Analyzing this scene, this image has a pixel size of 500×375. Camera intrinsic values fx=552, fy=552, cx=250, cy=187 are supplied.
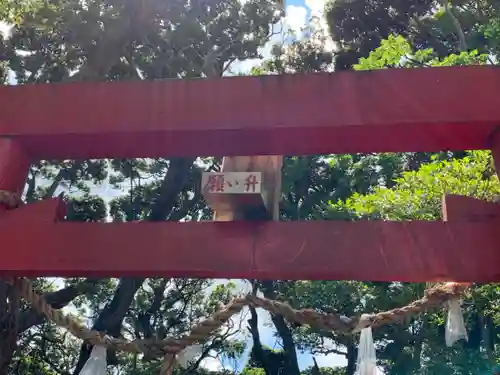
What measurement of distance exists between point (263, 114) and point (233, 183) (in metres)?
0.22

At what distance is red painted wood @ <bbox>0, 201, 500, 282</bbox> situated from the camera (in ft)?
4.92

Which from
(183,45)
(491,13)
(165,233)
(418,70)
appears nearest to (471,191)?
(418,70)

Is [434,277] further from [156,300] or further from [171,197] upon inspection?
[156,300]

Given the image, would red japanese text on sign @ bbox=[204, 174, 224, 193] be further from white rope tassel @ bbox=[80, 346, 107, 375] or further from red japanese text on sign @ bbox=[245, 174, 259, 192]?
white rope tassel @ bbox=[80, 346, 107, 375]

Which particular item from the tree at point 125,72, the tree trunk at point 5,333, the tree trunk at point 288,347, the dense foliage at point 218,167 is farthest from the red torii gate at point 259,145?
the tree trunk at point 288,347

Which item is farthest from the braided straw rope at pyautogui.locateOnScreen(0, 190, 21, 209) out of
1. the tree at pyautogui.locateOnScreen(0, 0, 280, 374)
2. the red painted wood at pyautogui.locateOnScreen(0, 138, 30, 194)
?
the tree at pyautogui.locateOnScreen(0, 0, 280, 374)

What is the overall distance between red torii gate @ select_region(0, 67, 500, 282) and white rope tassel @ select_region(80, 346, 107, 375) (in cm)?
30

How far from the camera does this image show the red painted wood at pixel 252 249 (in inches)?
59.0

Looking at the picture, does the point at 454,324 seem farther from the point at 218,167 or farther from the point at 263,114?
the point at 218,167

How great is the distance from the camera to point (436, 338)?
601 cm

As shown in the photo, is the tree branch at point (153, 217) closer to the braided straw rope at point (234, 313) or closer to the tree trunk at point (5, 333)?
the tree trunk at point (5, 333)

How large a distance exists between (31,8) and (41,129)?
5.46m

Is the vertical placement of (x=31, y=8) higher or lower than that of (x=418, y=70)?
higher

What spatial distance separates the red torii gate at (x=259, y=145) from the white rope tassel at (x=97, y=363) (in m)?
0.30
